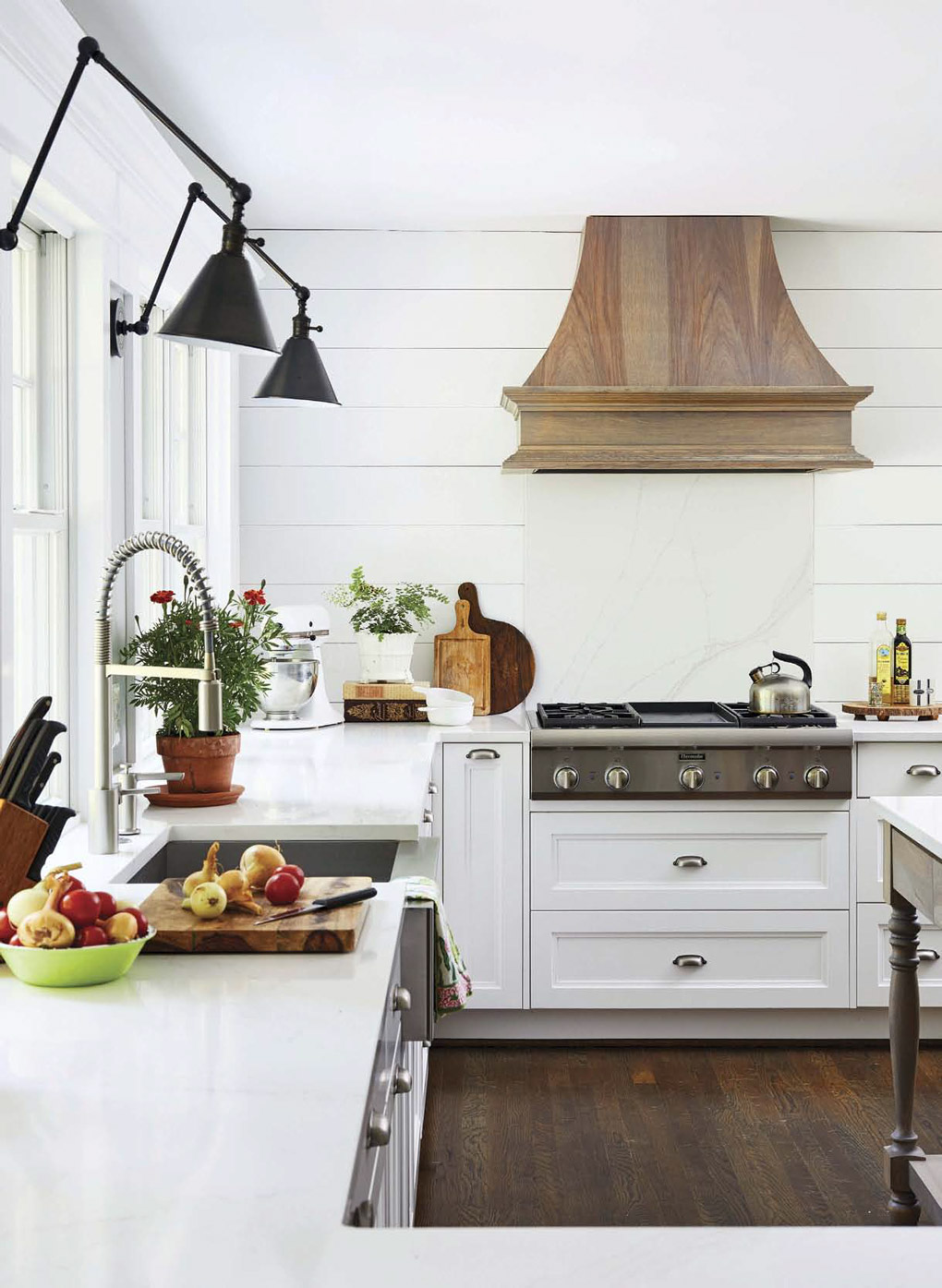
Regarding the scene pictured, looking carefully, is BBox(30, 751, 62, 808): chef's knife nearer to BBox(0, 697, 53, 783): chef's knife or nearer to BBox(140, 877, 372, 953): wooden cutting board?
BBox(0, 697, 53, 783): chef's knife

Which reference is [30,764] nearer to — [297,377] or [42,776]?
Answer: [42,776]

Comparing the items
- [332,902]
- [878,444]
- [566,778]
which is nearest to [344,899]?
[332,902]

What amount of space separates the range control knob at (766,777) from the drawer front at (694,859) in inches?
3.7

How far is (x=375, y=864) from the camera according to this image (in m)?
2.45

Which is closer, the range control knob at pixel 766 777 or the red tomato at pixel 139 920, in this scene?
the red tomato at pixel 139 920

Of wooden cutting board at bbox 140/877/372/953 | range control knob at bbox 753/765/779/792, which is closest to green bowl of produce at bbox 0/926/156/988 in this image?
wooden cutting board at bbox 140/877/372/953

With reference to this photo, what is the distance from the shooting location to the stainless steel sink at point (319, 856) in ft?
7.94

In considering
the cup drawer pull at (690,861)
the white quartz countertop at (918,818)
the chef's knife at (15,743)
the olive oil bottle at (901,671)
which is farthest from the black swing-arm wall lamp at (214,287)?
the olive oil bottle at (901,671)

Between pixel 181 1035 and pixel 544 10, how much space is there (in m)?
2.04

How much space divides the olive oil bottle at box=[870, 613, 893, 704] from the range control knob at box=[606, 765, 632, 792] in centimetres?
102

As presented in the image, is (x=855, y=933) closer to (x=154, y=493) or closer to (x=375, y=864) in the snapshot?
(x=375, y=864)

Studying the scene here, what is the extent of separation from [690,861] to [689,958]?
291 millimetres

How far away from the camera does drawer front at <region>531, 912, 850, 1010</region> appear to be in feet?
12.4

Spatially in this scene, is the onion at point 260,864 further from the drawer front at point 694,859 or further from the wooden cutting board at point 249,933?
the drawer front at point 694,859
